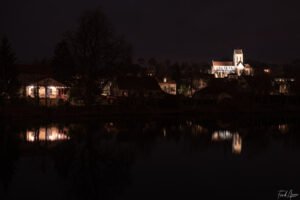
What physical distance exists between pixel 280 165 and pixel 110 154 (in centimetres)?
948

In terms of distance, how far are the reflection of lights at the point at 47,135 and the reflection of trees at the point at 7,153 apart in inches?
43.7

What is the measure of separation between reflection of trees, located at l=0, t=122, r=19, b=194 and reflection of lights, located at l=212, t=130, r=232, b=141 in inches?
578

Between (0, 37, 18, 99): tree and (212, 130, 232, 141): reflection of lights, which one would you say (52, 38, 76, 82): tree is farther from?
(212, 130, 232, 141): reflection of lights

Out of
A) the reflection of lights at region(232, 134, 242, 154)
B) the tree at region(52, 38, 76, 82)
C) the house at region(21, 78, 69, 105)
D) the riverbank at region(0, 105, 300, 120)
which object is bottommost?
the reflection of lights at region(232, 134, 242, 154)

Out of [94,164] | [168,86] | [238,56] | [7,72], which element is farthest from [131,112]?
[238,56]

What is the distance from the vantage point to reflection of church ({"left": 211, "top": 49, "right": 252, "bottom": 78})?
152m

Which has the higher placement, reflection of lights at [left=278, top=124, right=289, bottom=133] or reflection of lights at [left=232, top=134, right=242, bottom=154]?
reflection of lights at [left=232, top=134, right=242, bottom=154]

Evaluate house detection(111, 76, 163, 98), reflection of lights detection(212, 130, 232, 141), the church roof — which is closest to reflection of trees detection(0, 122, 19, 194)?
reflection of lights detection(212, 130, 232, 141)

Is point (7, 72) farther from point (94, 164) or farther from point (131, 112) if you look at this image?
point (94, 164)

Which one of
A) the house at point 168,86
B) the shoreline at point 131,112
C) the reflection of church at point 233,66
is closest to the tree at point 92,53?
the shoreline at point 131,112

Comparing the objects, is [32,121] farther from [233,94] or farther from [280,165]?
[233,94]

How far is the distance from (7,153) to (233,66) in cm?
15271

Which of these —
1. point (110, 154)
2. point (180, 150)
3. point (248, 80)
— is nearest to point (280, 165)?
point (180, 150)

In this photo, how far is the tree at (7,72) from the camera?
45.7 m
